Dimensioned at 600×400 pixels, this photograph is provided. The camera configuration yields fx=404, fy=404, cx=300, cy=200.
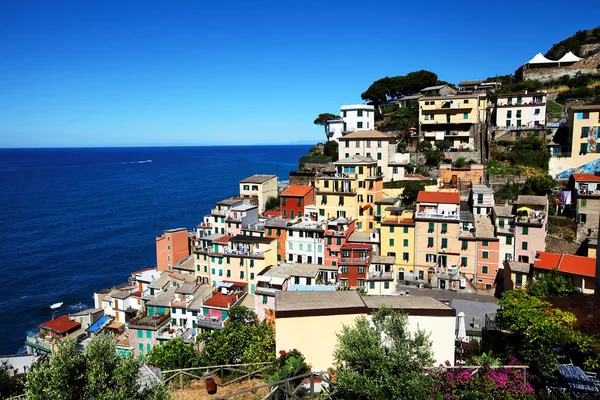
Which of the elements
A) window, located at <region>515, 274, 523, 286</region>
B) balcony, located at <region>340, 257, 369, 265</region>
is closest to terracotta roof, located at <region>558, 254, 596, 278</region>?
window, located at <region>515, 274, 523, 286</region>

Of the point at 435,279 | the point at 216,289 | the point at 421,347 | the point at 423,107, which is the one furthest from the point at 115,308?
the point at 423,107

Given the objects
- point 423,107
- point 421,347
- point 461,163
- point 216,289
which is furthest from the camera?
point 423,107

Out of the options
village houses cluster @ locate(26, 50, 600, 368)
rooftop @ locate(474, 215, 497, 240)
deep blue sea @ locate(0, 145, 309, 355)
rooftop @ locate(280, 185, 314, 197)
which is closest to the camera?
village houses cluster @ locate(26, 50, 600, 368)

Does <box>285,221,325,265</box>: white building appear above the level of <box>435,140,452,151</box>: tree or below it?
below

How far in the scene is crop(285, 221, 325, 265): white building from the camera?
4056 centimetres

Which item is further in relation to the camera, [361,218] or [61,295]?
[61,295]

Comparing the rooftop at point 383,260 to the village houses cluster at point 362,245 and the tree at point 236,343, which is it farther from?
the tree at point 236,343

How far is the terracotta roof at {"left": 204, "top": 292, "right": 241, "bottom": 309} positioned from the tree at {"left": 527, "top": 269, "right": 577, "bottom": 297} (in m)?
22.9

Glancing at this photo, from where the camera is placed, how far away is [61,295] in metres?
51.1

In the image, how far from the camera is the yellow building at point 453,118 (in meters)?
52.2

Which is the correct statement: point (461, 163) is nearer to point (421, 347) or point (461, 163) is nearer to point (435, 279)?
point (435, 279)

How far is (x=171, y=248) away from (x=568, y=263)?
4161cm

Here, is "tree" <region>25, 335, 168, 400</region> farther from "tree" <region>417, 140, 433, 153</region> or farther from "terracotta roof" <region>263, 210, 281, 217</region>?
"tree" <region>417, 140, 433, 153</region>

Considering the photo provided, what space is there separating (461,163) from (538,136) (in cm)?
983
